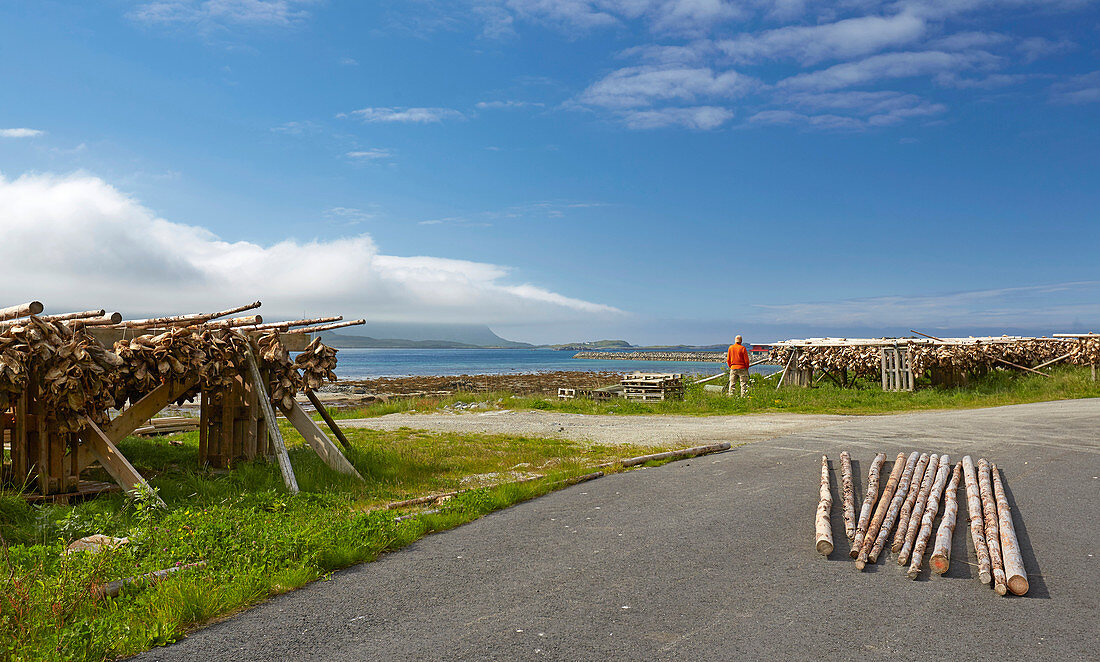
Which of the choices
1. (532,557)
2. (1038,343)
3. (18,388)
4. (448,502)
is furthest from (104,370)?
(1038,343)

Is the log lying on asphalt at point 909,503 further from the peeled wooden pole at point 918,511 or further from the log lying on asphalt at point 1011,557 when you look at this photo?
the log lying on asphalt at point 1011,557

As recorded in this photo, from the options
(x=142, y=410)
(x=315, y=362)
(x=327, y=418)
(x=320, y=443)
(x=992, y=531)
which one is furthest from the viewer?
(x=327, y=418)

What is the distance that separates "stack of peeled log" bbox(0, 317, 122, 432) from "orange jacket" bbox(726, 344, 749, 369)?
65.7 ft

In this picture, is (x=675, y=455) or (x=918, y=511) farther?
(x=675, y=455)

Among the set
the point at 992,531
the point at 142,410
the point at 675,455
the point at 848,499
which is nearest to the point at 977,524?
the point at 992,531

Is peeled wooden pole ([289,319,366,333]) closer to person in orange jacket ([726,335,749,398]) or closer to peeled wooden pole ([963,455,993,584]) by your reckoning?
peeled wooden pole ([963,455,993,584])

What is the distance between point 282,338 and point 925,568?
866 centimetres

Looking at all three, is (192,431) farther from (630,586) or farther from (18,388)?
(630,586)

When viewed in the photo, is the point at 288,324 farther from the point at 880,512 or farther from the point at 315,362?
the point at 880,512

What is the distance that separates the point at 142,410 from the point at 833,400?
65.9 ft

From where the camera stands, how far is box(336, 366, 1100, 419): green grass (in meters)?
22.1

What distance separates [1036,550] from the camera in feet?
22.4

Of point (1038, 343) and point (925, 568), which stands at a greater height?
point (1038, 343)

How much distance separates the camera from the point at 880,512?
7605 mm
